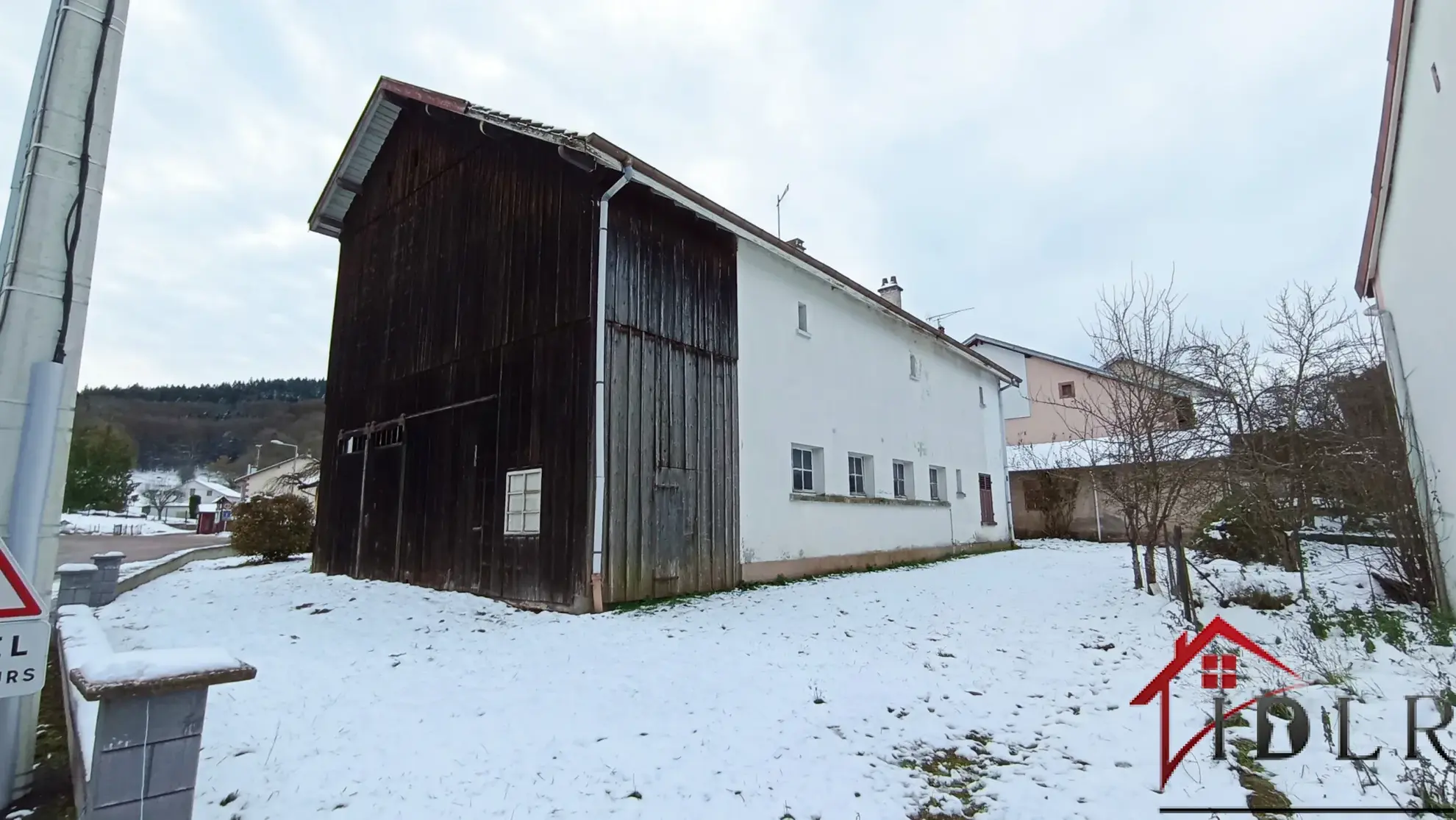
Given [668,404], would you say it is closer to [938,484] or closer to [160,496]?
[938,484]

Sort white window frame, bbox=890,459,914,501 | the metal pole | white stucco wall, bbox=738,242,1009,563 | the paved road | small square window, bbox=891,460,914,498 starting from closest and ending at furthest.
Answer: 1. the metal pole
2. white stucco wall, bbox=738,242,1009,563
3. white window frame, bbox=890,459,914,501
4. small square window, bbox=891,460,914,498
5. the paved road

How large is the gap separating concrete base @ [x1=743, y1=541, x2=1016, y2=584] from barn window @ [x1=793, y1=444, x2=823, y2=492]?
3.84ft

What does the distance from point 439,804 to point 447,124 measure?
11.0 metres

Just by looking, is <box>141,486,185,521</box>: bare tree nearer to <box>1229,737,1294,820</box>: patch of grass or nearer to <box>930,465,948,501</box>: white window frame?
<box>930,465,948,501</box>: white window frame

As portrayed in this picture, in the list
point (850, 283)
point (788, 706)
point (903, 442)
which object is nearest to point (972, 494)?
point (903, 442)

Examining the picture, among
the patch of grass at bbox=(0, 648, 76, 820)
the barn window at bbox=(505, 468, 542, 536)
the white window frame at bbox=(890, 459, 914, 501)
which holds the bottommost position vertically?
the patch of grass at bbox=(0, 648, 76, 820)

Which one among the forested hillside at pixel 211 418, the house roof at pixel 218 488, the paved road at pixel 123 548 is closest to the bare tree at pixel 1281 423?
the paved road at pixel 123 548

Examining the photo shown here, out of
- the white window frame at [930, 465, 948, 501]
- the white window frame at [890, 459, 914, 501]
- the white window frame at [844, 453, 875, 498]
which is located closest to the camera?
the white window frame at [844, 453, 875, 498]

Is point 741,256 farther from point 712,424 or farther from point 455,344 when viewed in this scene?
point 455,344

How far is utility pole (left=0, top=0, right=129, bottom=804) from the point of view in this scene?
3248mm

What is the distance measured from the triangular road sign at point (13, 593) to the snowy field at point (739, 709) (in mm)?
1401

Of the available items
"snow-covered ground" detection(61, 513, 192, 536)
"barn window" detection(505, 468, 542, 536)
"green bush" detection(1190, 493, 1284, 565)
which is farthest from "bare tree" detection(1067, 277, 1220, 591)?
"snow-covered ground" detection(61, 513, 192, 536)

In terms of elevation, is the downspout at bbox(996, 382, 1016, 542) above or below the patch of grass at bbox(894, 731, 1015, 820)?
above

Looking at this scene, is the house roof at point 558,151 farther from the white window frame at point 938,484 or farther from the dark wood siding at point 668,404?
the white window frame at point 938,484
